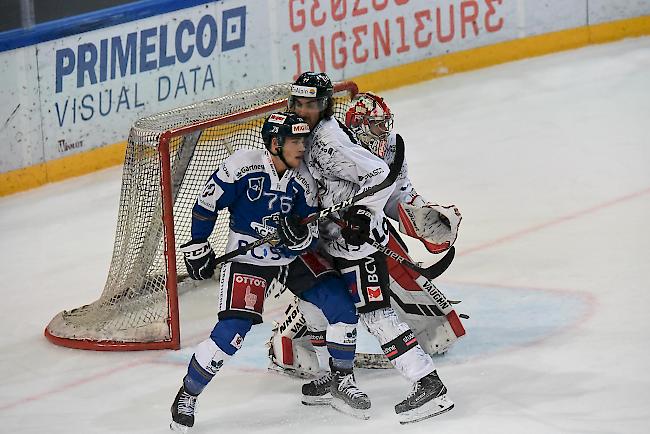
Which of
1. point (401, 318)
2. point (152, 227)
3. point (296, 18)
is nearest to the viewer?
point (401, 318)

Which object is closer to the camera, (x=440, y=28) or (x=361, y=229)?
(x=361, y=229)

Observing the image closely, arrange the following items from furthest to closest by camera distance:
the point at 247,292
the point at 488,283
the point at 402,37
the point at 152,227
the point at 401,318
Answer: the point at 402,37, the point at 488,283, the point at 152,227, the point at 401,318, the point at 247,292

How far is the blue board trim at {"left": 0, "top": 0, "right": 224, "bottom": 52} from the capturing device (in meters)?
8.17

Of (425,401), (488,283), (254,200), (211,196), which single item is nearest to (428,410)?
(425,401)

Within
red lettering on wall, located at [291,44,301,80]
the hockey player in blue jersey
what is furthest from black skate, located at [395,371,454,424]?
red lettering on wall, located at [291,44,301,80]

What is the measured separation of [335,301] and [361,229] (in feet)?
0.95

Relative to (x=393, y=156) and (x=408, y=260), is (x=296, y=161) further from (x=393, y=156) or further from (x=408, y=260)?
(x=408, y=260)

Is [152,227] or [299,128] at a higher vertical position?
[299,128]

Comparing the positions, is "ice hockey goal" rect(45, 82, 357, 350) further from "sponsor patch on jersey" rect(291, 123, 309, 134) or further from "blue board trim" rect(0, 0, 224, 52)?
"blue board trim" rect(0, 0, 224, 52)

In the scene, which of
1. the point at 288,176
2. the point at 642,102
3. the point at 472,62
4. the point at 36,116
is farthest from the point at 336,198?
the point at 472,62

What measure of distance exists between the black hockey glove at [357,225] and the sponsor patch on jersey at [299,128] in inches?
12.5

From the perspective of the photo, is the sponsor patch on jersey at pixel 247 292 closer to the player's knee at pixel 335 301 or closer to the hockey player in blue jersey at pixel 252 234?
the hockey player in blue jersey at pixel 252 234

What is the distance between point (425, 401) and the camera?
475cm

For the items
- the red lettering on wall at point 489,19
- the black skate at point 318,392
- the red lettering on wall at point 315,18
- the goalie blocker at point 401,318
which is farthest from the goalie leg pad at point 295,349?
the red lettering on wall at point 489,19
